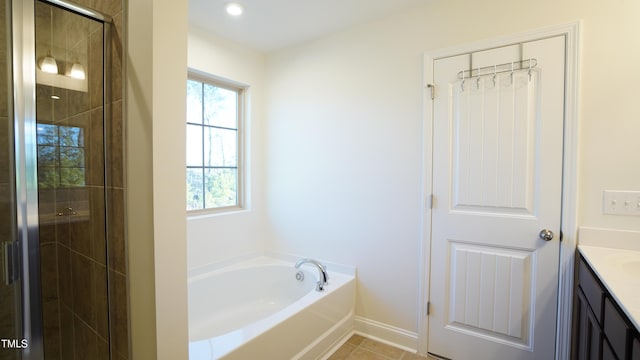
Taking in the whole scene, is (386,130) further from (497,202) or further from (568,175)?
(568,175)

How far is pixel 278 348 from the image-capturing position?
1.77 metres

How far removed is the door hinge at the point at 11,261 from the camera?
3.77 feet

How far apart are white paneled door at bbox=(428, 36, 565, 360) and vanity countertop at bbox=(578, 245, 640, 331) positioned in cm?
23

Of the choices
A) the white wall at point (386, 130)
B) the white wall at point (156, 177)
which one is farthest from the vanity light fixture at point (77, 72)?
the white wall at point (386, 130)

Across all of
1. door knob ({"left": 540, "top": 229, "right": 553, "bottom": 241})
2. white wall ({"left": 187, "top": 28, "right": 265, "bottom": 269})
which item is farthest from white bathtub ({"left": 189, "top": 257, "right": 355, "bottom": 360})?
door knob ({"left": 540, "top": 229, "right": 553, "bottom": 241})

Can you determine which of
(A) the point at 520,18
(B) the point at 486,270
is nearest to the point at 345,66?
(A) the point at 520,18

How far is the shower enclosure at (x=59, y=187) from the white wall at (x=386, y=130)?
64.9 inches

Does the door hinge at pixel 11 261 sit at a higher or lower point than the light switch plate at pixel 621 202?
lower

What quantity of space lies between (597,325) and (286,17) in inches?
98.1

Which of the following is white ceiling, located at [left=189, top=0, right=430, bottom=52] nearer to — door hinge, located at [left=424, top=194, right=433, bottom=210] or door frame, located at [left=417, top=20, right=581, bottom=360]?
door frame, located at [left=417, top=20, right=581, bottom=360]

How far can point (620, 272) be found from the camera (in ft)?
4.21

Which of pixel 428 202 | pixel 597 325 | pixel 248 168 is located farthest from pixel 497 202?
pixel 248 168

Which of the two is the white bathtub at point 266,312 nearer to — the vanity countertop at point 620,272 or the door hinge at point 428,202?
the door hinge at point 428,202

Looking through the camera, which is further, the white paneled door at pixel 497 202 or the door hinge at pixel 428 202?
the door hinge at pixel 428 202
